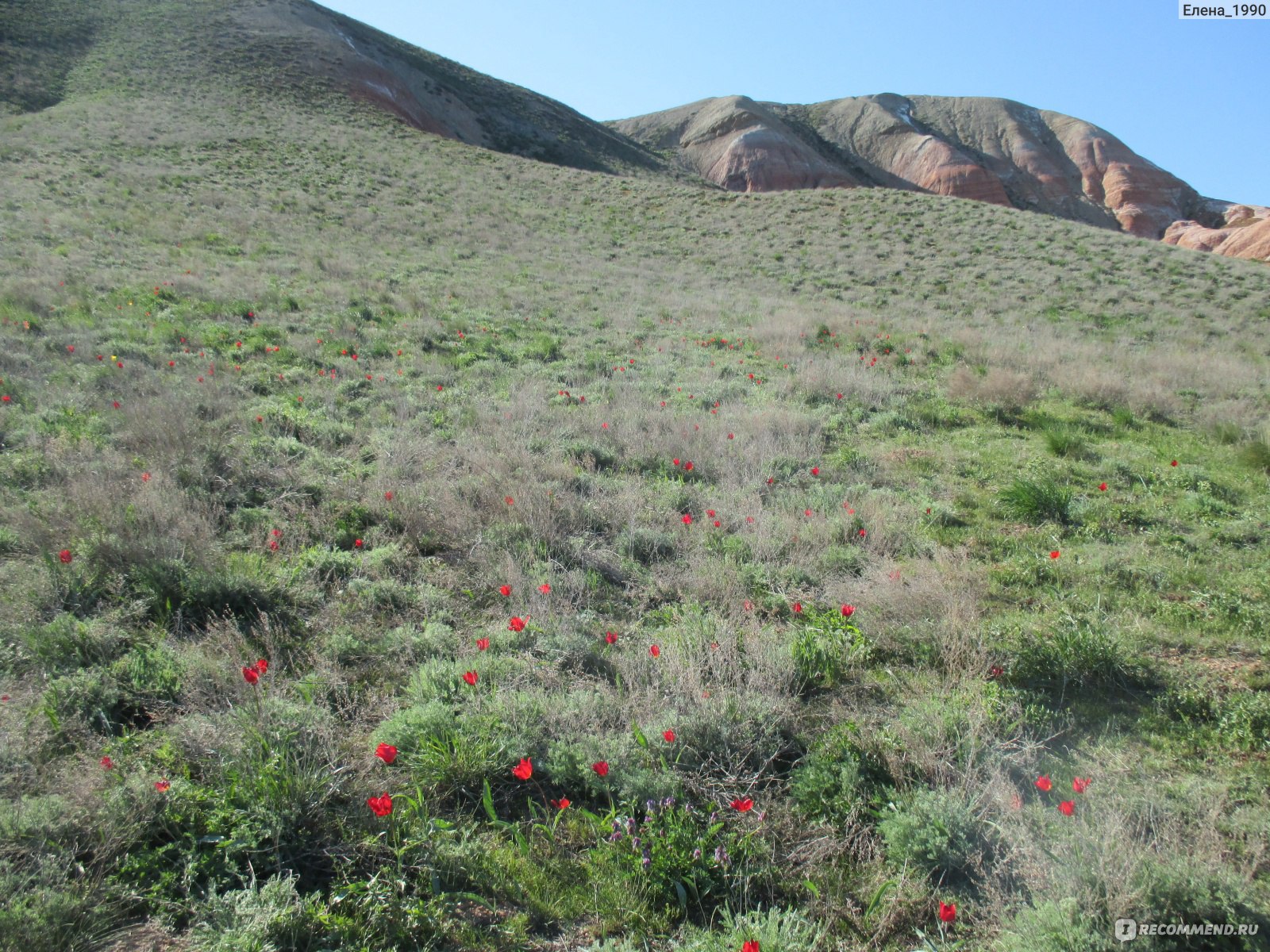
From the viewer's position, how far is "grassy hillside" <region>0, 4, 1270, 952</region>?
2188mm

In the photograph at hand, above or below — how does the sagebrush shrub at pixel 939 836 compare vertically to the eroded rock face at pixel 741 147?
below

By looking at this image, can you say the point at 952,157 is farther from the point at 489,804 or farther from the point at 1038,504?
the point at 489,804

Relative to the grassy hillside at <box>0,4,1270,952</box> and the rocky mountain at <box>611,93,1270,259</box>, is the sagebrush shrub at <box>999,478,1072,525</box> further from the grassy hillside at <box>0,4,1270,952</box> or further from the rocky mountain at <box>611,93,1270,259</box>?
the rocky mountain at <box>611,93,1270,259</box>

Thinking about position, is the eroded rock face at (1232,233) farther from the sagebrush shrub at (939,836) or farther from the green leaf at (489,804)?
the green leaf at (489,804)

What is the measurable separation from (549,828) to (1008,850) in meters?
1.67

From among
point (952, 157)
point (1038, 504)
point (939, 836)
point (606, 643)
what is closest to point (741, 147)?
point (952, 157)

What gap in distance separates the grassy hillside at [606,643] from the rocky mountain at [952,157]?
62.2 metres

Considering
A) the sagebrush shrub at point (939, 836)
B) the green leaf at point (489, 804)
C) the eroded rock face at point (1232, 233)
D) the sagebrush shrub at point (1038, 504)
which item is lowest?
the green leaf at point (489, 804)

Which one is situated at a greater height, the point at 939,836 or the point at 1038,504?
the point at 1038,504

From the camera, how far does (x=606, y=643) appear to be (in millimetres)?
3525

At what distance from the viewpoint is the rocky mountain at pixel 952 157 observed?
212 feet

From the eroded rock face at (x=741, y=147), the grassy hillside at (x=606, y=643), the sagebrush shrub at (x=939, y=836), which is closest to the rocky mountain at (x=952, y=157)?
the eroded rock face at (x=741, y=147)

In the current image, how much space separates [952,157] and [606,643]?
8677 cm

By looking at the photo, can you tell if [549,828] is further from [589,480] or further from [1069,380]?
[1069,380]
